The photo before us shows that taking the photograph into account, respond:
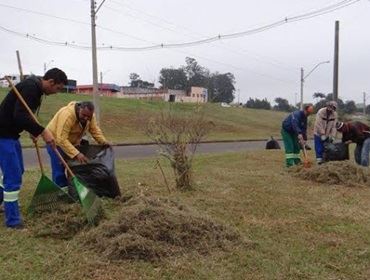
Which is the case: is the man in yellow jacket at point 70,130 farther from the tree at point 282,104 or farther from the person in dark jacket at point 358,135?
the tree at point 282,104

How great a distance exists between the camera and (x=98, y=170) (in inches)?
261

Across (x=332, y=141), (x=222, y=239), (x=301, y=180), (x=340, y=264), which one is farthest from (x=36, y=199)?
(x=332, y=141)

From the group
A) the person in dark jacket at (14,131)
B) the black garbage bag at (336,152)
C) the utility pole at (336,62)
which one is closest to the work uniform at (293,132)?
the black garbage bag at (336,152)

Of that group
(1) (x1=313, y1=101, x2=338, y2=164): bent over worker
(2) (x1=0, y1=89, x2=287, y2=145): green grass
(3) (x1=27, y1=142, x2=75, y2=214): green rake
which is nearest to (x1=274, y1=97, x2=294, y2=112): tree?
(2) (x1=0, y1=89, x2=287, y2=145): green grass

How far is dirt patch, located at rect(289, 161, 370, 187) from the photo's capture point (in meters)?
9.66

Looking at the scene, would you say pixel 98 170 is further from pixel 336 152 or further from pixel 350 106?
pixel 350 106

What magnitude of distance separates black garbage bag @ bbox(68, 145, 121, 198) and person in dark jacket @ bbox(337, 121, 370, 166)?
→ 5.86m

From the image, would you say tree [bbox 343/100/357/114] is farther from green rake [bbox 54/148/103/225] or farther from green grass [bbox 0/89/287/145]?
green rake [bbox 54/148/103/225]

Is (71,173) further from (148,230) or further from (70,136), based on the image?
(148,230)

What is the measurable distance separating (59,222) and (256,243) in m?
2.03

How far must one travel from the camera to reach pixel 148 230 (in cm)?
495

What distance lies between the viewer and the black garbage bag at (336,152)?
11.2 m

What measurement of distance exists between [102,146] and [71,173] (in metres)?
1.19

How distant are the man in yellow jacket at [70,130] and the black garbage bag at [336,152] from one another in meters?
5.81
